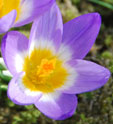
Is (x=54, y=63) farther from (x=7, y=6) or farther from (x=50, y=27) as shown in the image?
(x=7, y=6)

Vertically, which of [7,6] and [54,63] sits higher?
[7,6]

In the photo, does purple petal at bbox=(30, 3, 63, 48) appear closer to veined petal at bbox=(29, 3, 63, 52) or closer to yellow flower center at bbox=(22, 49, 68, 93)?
veined petal at bbox=(29, 3, 63, 52)

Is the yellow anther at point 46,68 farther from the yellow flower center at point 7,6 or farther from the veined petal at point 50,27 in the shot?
the yellow flower center at point 7,6

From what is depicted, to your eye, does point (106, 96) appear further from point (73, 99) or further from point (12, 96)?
point (12, 96)

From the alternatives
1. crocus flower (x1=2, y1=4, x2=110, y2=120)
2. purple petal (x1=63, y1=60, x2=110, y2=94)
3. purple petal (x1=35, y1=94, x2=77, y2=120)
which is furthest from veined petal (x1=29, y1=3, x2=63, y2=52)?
purple petal (x1=35, y1=94, x2=77, y2=120)

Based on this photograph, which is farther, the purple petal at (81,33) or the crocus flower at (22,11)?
the purple petal at (81,33)

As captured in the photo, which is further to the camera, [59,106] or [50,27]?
[50,27]

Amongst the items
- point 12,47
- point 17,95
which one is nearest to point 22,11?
point 12,47

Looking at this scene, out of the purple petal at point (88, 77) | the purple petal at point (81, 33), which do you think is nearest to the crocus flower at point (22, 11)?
the purple petal at point (81, 33)
